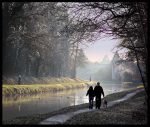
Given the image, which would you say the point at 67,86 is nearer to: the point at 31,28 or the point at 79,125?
the point at 31,28

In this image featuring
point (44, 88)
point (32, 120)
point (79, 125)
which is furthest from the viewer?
point (44, 88)

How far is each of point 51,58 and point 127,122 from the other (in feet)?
160

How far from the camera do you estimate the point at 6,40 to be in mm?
42469

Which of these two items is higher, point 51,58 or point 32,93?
point 51,58

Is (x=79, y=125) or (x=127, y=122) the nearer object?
(x=79, y=125)

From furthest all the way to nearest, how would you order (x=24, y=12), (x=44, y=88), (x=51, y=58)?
(x=51, y=58) < (x=44, y=88) < (x=24, y=12)

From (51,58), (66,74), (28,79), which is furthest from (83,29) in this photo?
(66,74)

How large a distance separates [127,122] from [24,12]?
27210 mm

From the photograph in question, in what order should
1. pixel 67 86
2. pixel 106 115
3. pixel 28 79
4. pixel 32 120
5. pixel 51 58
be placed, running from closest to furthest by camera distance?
pixel 32 120, pixel 106 115, pixel 28 79, pixel 67 86, pixel 51 58

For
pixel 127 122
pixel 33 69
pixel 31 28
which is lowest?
pixel 127 122

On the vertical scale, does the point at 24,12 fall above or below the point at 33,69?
above

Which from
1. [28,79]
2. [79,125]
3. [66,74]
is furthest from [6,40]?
[66,74]

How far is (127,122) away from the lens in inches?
687

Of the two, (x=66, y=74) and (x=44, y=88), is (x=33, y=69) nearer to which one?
(x=44, y=88)
